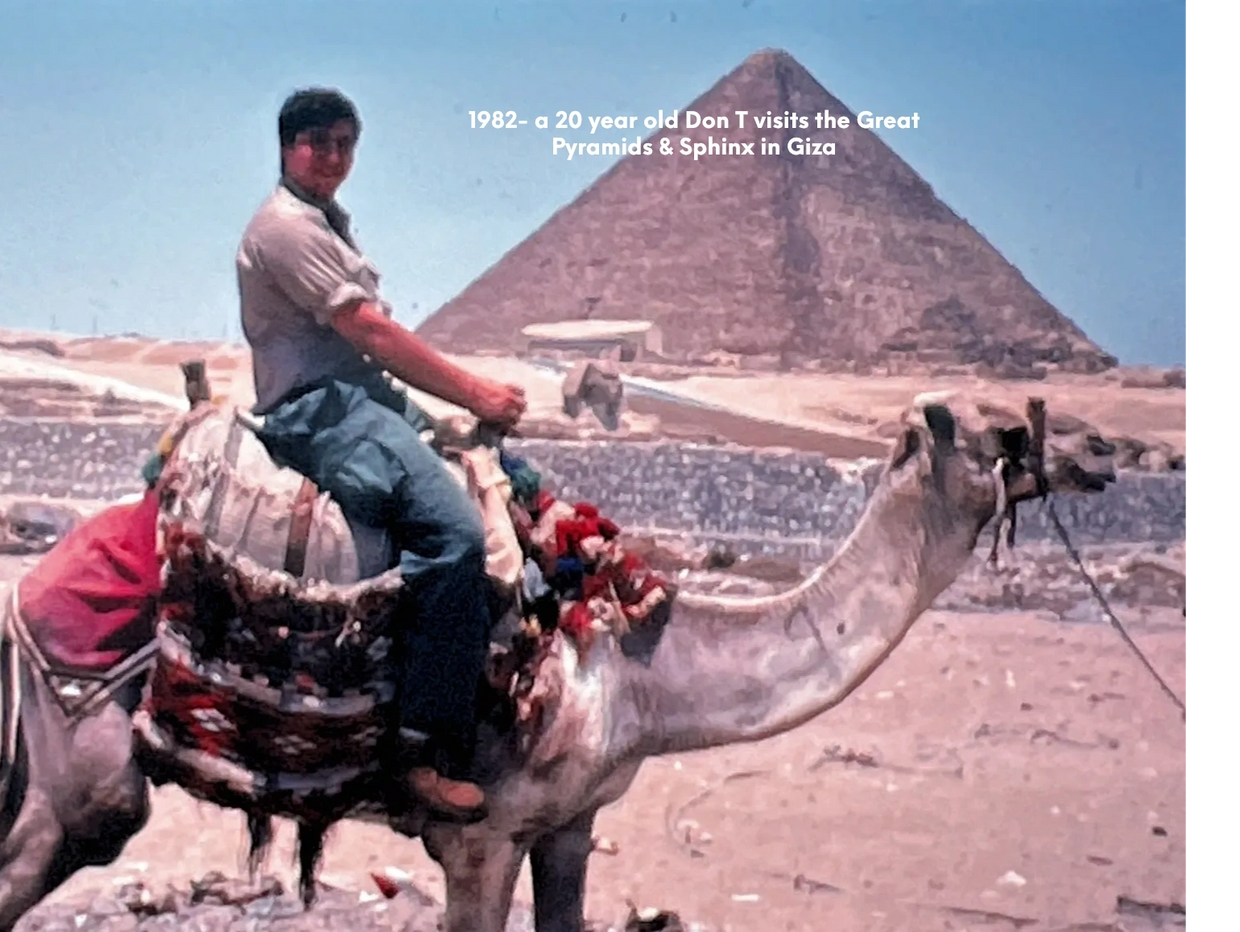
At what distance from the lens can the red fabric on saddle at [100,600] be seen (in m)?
2.16

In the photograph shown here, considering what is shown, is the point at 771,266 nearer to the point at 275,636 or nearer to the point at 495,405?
the point at 495,405

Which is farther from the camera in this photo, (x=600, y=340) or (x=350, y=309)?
(x=600, y=340)

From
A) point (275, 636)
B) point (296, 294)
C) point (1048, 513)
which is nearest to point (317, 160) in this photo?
point (296, 294)

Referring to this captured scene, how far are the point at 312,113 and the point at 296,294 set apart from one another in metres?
0.39

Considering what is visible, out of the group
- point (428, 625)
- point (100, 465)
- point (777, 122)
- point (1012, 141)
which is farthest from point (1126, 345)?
point (100, 465)

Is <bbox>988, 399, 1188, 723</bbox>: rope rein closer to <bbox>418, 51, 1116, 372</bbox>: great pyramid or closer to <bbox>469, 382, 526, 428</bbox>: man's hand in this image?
<bbox>418, 51, 1116, 372</bbox>: great pyramid

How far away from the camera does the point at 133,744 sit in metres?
2.17

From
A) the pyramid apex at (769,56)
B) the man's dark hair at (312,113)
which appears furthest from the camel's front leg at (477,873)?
the pyramid apex at (769,56)

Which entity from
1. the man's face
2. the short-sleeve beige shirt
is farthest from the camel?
the man's face

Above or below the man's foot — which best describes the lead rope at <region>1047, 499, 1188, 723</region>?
above

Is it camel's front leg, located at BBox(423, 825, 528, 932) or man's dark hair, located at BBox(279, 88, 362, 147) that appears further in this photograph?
man's dark hair, located at BBox(279, 88, 362, 147)

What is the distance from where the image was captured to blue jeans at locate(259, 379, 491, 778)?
6.79 ft

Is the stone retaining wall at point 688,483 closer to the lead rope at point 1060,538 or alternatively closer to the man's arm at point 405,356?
the lead rope at point 1060,538

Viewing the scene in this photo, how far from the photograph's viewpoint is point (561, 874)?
236cm
